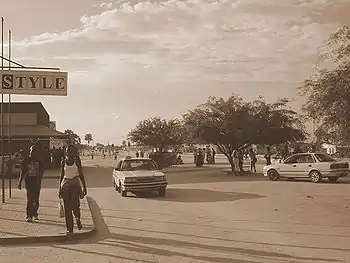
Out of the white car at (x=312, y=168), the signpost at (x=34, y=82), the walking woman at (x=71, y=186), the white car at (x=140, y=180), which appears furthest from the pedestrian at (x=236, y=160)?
the walking woman at (x=71, y=186)

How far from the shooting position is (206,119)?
124 feet

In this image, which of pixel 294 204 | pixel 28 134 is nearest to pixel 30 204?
pixel 294 204

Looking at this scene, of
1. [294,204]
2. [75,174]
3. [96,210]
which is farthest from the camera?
[294,204]

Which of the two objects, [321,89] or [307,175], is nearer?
[321,89]

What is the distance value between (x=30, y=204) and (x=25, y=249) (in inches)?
131

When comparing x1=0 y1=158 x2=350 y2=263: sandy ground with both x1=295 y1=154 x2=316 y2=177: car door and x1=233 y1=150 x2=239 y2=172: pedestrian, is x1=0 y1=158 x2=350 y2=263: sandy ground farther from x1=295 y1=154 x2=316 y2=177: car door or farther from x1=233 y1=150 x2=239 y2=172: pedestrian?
x1=233 y1=150 x2=239 y2=172: pedestrian

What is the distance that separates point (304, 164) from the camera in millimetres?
28891

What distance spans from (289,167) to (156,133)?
3532 cm

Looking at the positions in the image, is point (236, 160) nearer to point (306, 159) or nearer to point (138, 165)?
point (306, 159)

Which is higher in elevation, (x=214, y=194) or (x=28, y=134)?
(x=28, y=134)

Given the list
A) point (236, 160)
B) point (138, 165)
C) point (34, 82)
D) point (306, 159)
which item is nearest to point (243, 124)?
point (236, 160)

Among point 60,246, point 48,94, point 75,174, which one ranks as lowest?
point 60,246

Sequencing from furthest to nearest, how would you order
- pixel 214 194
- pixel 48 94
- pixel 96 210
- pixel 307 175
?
pixel 307 175
pixel 214 194
pixel 96 210
pixel 48 94

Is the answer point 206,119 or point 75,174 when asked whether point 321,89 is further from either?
point 206,119
